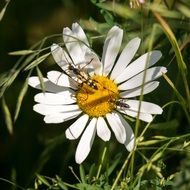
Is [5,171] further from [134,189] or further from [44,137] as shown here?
[134,189]

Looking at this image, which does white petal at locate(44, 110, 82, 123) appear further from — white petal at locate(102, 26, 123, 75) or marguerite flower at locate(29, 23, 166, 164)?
white petal at locate(102, 26, 123, 75)

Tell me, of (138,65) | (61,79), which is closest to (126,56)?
(138,65)

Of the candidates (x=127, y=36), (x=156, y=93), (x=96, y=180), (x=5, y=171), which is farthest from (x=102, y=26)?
(x=5, y=171)

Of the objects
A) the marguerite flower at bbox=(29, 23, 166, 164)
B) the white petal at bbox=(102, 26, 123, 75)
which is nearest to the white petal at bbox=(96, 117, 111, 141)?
the marguerite flower at bbox=(29, 23, 166, 164)

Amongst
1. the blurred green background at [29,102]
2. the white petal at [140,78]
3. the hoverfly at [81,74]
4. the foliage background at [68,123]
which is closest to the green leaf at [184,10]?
the foliage background at [68,123]

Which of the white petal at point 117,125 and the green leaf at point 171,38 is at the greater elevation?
the green leaf at point 171,38

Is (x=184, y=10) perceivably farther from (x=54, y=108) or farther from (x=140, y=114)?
(x=54, y=108)

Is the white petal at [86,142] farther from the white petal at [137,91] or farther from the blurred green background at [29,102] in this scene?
the blurred green background at [29,102]
